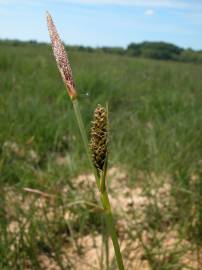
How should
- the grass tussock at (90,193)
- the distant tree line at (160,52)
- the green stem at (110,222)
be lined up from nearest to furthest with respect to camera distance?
the green stem at (110,222)
the grass tussock at (90,193)
the distant tree line at (160,52)

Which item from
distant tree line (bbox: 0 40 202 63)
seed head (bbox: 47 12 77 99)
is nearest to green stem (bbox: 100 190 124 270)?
seed head (bbox: 47 12 77 99)

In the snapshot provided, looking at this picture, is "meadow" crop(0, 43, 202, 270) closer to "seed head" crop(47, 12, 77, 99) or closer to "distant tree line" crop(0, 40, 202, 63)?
"seed head" crop(47, 12, 77, 99)

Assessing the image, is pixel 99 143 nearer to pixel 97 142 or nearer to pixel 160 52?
pixel 97 142

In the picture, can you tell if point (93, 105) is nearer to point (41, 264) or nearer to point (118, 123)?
point (118, 123)

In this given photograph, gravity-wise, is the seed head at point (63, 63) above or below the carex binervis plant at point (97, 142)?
above

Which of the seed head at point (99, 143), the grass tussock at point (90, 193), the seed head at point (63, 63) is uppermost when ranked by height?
the seed head at point (63, 63)

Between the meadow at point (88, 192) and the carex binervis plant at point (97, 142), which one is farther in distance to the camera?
the meadow at point (88, 192)

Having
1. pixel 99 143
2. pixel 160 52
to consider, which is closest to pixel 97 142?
pixel 99 143

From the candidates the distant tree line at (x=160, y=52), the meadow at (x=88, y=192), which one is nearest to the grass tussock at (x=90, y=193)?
the meadow at (x=88, y=192)

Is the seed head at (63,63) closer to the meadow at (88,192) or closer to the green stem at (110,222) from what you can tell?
the green stem at (110,222)
